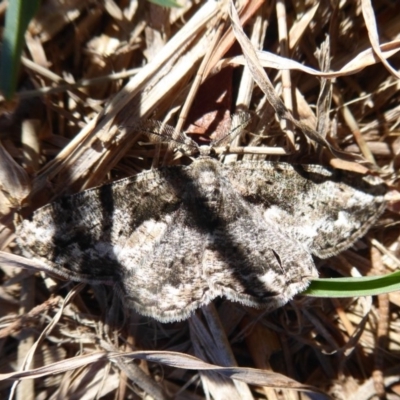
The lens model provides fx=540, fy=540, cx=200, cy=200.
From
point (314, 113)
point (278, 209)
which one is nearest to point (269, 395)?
point (278, 209)

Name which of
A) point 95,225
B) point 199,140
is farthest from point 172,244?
point 199,140

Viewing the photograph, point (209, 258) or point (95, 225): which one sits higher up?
point (95, 225)

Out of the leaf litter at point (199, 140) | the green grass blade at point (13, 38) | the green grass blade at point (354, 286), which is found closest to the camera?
the green grass blade at point (13, 38)

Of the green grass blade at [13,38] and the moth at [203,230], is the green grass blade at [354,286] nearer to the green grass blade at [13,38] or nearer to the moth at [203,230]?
the moth at [203,230]

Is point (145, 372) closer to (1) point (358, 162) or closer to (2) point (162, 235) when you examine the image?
(2) point (162, 235)

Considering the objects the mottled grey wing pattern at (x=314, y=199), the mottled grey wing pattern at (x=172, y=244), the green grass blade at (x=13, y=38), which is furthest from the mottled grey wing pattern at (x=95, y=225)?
the green grass blade at (x=13, y=38)

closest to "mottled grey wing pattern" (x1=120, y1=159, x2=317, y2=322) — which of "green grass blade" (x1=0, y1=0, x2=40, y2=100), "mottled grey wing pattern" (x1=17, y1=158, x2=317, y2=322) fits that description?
"mottled grey wing pattern" (x1=17, y1=158, x2=317, y2=322)

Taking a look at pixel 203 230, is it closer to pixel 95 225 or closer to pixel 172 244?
pixel 172 244
